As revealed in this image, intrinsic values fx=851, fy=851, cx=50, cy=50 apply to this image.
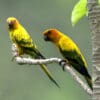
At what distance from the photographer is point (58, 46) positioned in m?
6.80

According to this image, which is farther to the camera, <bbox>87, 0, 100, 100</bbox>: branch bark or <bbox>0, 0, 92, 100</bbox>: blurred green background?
<bbox>0, 0, 92, 100</bbox>: blurred green background

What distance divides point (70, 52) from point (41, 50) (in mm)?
17051

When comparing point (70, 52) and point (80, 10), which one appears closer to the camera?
point (80, 10)

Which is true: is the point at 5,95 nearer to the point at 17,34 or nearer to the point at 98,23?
the point at 17,34

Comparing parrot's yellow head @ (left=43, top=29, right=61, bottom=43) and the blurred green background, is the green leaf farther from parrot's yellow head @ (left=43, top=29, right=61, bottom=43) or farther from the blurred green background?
the blurred green background

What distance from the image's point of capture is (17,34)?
8227 millimetres

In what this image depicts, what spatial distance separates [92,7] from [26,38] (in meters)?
3.44

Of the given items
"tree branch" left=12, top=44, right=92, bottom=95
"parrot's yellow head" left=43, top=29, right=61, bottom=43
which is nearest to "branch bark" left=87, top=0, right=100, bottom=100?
"tree branch" left=12, top=44, right=92, bottom=95

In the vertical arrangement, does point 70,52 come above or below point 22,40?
above

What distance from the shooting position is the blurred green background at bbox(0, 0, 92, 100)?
73.2 feet

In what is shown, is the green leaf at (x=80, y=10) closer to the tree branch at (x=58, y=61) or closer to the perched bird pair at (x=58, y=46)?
the tree branch at (x=58, y=61)

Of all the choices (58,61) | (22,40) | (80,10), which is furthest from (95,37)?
(22,40)

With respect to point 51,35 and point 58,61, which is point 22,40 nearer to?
point 51,35

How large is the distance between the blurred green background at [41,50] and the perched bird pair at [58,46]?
12.7 m
